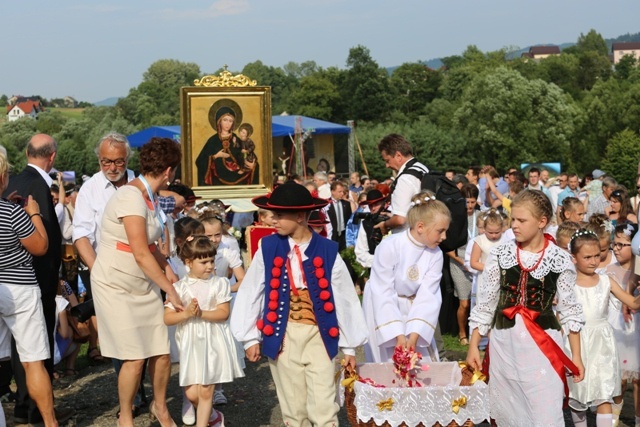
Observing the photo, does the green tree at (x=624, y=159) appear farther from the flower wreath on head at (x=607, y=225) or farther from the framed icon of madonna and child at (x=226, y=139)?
the flower wreath on head at (x=607, y=225)

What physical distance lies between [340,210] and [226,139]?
4.68m

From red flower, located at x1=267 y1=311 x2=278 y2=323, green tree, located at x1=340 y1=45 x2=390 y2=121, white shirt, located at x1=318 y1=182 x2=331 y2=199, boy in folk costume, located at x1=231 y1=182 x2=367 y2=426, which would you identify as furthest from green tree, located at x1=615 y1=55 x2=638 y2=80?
red flower, located at x1=267 y1=311 x2=278 y2=323

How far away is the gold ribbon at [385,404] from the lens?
506 cm

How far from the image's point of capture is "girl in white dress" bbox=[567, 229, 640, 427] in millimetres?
6410

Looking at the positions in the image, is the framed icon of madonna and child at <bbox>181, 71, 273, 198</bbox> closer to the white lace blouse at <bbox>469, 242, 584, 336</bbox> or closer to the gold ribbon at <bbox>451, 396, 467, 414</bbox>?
the white lace blouse at <bbox>469, 242, 584, 336</bbox>

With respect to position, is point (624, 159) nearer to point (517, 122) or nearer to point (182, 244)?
point (517, 122)

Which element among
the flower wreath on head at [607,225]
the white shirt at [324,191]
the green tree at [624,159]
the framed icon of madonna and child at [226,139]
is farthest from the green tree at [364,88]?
the flower wreath on head at [607,225]

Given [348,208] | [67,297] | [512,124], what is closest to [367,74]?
[512,124]

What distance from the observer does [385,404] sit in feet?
16.6

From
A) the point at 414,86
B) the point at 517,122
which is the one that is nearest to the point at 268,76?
the point at 414,86

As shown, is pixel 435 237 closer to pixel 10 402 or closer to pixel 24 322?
pixel 24 322

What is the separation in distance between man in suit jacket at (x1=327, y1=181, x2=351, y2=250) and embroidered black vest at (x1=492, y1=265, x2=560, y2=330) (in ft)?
35.2

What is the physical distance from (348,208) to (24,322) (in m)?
11.4

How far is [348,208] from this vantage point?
1714 centimetres
